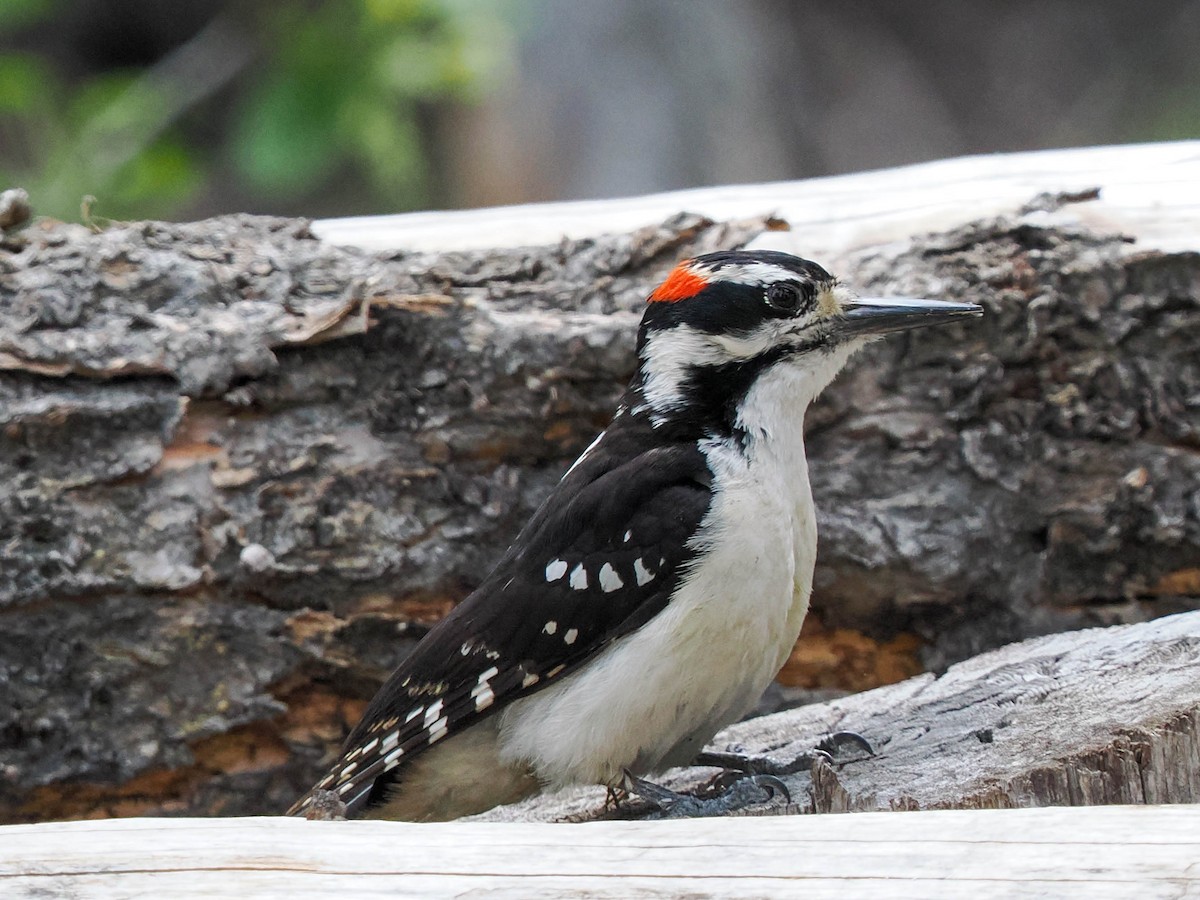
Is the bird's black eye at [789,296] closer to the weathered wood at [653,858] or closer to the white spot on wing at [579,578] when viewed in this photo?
the white spot on wing at [579,578]

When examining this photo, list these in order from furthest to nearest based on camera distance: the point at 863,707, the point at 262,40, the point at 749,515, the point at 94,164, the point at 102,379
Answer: the point at 262,40 → the point at 94,164 → the point at 102,379 → the point at 863,707 → the point at 749,515

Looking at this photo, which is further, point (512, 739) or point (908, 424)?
point (908, 424)

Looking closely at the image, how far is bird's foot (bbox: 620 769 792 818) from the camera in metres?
2.44

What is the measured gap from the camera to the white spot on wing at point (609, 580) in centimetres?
246

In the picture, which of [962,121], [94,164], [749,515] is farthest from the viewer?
[962,121]

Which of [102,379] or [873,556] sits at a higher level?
[102,379]

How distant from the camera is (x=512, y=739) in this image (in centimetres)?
254

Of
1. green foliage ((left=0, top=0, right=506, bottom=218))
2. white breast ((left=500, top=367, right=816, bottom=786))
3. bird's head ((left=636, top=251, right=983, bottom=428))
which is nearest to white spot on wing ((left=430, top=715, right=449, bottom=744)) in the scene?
white breast ((left=500, top=367, right=816, bottom=786))

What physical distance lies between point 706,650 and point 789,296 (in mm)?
694

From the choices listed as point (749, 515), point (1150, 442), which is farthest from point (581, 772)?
point (1150, 442)

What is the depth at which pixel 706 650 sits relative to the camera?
7.87 feet

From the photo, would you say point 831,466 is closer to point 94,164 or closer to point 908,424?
point 908,424

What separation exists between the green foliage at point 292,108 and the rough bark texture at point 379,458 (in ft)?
8.76

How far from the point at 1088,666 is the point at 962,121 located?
22.8 ft
